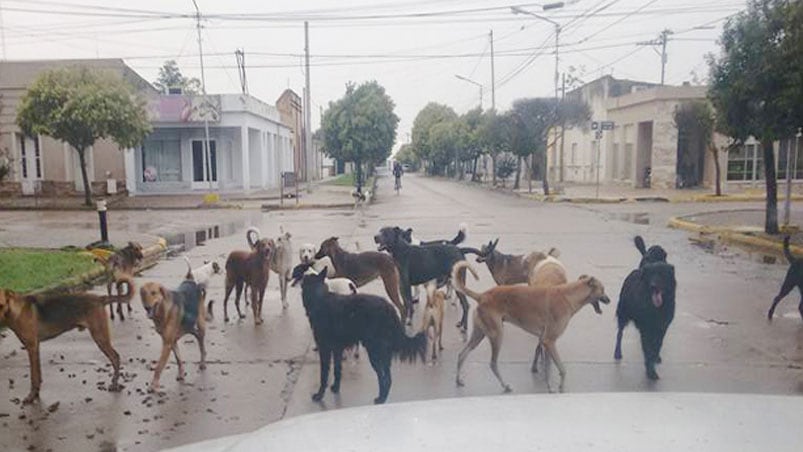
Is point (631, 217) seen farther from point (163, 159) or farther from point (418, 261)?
point (163, 159)

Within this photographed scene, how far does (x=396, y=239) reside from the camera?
23.1 ft

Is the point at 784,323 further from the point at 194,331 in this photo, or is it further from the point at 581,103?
the point at 581,103

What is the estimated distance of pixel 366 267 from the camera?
693 centimetres

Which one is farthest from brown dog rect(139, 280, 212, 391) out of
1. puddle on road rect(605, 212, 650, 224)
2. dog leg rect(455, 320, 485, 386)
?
puddle on road rect(605, 212, 650, 224)

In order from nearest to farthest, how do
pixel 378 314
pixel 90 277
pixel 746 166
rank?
pixel 378 314 < pixel 90 277 < pixel 746 166

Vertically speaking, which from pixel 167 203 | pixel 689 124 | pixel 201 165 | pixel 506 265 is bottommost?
pixel 167 203

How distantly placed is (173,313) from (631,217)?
18.5 meters

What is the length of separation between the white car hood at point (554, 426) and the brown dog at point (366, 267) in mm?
4367

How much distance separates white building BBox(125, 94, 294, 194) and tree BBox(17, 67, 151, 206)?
21.3 ft

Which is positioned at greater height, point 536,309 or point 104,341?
point 536,309

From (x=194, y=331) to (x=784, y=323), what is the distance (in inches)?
250

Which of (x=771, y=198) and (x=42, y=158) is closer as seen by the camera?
(x=771, y=198)

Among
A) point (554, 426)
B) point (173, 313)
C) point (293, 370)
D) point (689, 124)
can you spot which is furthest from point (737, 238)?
point (689, 124)

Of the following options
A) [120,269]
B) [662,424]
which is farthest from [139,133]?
[662,424]
